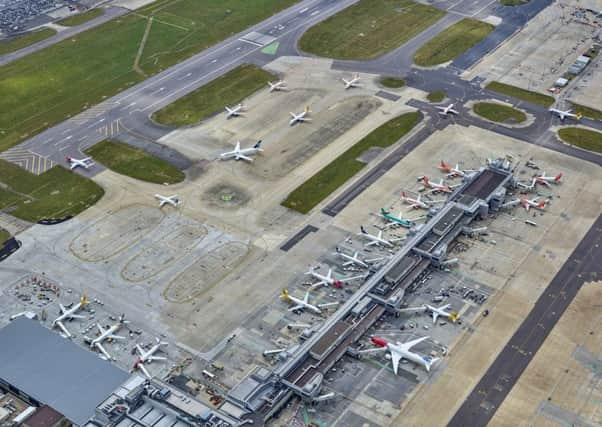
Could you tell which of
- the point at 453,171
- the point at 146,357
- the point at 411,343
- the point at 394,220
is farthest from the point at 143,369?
the point at 453,171

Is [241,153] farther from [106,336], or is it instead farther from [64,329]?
[64,329]

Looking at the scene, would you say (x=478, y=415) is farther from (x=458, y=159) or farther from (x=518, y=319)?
(x=458, y=159)

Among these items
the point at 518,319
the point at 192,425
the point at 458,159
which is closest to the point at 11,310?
the point at 192,425

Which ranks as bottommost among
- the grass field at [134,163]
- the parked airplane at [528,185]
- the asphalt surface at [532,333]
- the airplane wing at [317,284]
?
the asphalt surface at [532,333]

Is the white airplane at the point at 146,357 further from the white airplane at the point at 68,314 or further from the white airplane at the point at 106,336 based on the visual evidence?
the white airplane at the point at 68,314

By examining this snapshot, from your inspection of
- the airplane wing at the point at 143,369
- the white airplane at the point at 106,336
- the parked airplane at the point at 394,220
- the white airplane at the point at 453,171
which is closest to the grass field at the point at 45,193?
the white airplane at the point at 106,336

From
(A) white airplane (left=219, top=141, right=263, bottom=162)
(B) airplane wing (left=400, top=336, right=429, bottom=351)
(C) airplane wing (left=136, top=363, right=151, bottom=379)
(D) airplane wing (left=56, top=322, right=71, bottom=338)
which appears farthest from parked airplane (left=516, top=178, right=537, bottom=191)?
A: (D) airplane wing (left=56, top=322, right=71, bottom=338)

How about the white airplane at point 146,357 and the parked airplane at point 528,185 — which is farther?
the parked airplane at point 528,185
